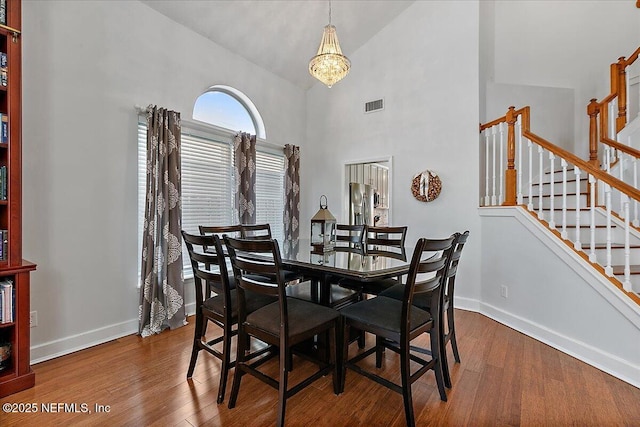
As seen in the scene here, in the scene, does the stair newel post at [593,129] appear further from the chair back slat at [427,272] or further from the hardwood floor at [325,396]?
the chair back slat at [427,272]

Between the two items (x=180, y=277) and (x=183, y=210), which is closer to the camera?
(x=180, y=277)

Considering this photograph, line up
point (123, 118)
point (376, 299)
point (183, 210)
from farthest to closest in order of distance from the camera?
point (183, 210), point (123, 118), point (376, 299)

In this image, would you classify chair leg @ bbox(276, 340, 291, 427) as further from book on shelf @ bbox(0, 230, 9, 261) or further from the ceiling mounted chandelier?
the ceiling mounted chandelier

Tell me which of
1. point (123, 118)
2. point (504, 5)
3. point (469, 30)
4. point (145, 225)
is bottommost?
point (145, 225)

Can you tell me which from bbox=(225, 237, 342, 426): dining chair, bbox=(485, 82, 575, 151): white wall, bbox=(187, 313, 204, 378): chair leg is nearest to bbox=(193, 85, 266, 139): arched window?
bbox=(187, 313, 204, 378): chair leg

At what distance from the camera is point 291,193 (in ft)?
15.3

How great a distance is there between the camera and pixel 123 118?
9.46ft

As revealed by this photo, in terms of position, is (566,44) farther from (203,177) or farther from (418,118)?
(203,177)

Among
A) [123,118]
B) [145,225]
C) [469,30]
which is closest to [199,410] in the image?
[145,225]

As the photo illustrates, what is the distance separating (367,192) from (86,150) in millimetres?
4151

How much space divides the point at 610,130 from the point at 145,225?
5.49 meters

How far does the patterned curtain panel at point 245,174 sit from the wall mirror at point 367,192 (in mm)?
1546

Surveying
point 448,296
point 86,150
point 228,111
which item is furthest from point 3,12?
point 448,296

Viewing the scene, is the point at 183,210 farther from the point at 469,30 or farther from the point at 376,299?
the point at 469,30
